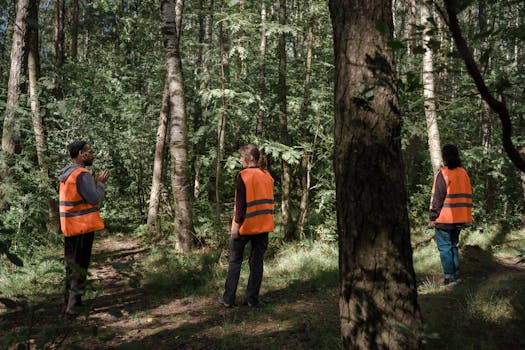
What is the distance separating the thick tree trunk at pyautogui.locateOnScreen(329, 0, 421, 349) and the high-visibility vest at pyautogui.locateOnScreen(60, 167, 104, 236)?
3495mm

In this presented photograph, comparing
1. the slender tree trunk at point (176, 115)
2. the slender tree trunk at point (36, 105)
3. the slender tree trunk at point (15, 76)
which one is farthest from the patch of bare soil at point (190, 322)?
the slender tree trunk at point (15, 76)

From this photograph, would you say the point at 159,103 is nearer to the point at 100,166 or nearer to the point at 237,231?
the point at 100,166

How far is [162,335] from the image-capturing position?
4551mm

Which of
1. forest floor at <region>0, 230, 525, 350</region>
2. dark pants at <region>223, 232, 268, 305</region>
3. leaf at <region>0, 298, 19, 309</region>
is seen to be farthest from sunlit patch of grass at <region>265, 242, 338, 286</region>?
leaf at <region>0, 298, 19, 309</region>

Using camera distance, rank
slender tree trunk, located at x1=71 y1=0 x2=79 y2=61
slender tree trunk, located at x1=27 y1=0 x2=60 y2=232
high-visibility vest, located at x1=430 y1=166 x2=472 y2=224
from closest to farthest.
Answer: high-visibility vest, located at x1=430 y1=166 x2=472 y2=224, slender tree trunk, located at x1=27 y1=0 x2=60 y2=232, slender tree trunk, located at x1=71 y1=0 x2=79 y2=61

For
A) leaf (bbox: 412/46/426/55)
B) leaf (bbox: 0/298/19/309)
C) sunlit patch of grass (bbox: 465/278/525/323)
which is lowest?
sunlit patch of grass (bbox: 465/278/525/323)

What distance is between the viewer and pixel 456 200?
5.79m

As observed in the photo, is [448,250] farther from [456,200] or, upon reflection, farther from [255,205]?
[255,205]

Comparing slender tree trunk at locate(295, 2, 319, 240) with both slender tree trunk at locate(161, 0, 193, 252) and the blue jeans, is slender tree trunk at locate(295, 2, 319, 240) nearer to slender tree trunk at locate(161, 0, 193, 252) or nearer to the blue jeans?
slender tree trunk at locate(161, 0, 193, 252)

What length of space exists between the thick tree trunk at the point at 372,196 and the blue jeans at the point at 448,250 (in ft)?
11.7

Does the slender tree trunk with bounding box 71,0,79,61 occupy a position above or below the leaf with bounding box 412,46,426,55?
above

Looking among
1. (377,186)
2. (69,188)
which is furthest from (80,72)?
(377,186)

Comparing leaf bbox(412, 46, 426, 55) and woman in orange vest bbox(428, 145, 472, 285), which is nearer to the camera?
leaf bbox(412, 46, 426, 55)

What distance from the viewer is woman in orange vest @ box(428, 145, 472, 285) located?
5777 mm
